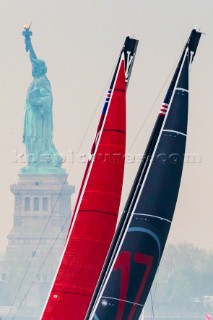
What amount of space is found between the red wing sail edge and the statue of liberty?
101m

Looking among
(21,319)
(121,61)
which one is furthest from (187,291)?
(121,61)

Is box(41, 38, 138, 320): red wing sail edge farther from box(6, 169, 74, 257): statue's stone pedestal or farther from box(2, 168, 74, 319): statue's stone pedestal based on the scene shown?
box(6, 169, 74, 257): statue's stone pedestal

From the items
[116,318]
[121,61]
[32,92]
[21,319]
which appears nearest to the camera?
[116,318]

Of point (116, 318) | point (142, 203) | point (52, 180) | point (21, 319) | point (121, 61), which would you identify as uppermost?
point (121, 61)

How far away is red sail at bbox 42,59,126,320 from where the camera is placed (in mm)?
24125

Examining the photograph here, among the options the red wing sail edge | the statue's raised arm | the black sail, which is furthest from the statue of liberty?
the black sail

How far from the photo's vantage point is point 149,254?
2312 cm

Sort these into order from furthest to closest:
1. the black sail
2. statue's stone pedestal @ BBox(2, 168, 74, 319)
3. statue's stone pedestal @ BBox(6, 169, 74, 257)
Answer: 1. statue's stone pedestal @ BBox(6, 169, 74, 257)
2. statue's stone pedestal @ BBox(2, 168, 74, 319)
3. the black sail

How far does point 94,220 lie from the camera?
2444 centimetres

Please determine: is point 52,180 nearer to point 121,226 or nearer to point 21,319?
point 21,319

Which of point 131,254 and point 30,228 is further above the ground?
point 131,254

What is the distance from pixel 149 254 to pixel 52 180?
108 m

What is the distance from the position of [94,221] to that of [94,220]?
0.05ft

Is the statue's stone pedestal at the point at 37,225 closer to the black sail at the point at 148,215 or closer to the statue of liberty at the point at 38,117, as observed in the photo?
the statue of liberty at the point at 38,117
